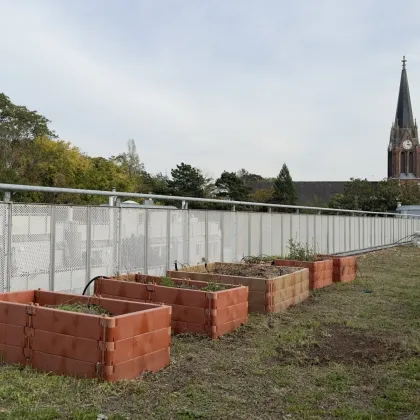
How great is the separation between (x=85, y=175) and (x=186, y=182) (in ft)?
65.5

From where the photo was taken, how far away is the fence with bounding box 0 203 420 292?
7.19 metres

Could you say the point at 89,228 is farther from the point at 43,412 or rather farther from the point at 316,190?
the point at 316,190

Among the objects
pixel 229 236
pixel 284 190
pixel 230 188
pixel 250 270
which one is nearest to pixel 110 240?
pixel 250 270

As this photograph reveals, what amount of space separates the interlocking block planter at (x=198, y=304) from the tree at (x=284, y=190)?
7422cm

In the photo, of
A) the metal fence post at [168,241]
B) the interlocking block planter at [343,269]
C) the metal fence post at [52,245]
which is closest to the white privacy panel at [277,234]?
the interlocking block planter at [343,269]

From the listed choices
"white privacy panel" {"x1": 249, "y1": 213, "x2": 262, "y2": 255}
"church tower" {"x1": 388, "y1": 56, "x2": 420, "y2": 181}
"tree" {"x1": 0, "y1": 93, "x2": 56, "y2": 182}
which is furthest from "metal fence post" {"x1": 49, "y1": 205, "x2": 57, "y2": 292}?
"church tower" {"x1": 388, "y1": 56, "x2": 420, "y2": 181}

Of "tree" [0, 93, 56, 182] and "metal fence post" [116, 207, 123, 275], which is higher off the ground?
"tree" [0, 93, 56, 182]

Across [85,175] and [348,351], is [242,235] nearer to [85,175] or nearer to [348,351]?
[348,351]

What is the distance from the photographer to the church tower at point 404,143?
95.2 m

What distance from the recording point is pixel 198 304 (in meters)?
6.60

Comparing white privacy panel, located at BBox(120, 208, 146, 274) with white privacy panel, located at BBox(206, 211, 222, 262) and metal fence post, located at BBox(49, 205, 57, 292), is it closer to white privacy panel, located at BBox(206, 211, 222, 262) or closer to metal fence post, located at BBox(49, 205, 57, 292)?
metal fence post, located at BBox(49, 205, 57, 292)

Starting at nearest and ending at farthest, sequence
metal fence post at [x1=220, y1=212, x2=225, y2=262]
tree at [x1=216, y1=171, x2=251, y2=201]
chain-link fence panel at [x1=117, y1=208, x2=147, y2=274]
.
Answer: chain-link fence panel at [x1=117, y1=208, x2=147, y2=274] < metal fence post at [x1=220, y1=212, x2=225, y2=262] < tree at [x1=216, y1=171, x2=251, y2=201]

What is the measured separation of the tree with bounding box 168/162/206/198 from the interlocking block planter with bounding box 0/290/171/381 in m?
54.3

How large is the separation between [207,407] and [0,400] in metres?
1.69
